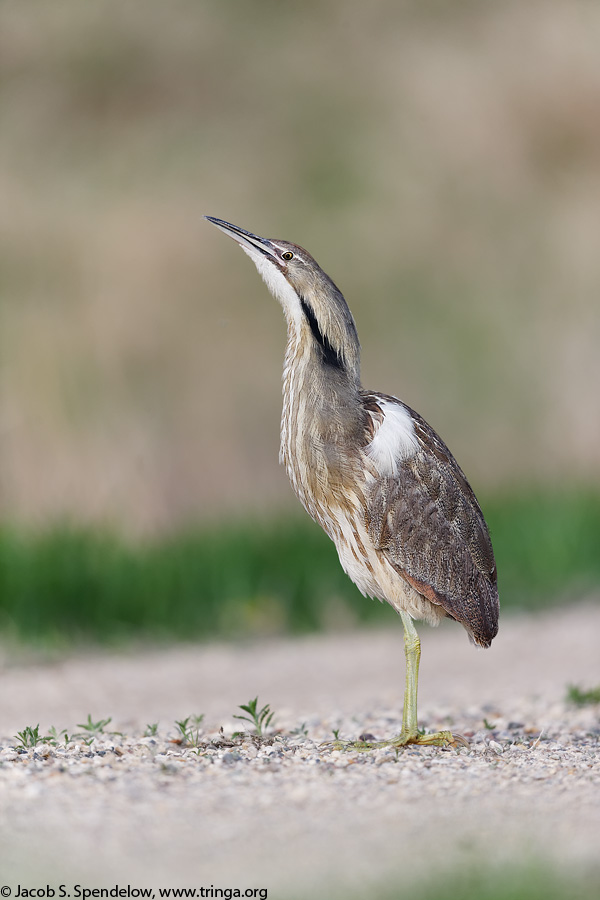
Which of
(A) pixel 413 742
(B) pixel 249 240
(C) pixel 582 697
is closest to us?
(A) pixel 413 742

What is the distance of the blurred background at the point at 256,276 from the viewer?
35.1ft

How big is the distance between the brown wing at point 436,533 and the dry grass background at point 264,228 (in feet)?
19.6

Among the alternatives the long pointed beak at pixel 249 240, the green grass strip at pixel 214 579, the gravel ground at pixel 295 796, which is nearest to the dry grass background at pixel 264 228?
the green grass strip at pixel 214 579

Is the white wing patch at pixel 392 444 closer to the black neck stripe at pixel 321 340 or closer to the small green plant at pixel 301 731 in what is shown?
the black neck stripe at pixel 321 340

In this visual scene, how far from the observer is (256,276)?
669 inches

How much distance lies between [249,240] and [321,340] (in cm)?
54

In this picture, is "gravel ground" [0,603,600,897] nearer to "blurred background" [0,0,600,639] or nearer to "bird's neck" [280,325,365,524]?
"bird's neck" [280,325,365,524]

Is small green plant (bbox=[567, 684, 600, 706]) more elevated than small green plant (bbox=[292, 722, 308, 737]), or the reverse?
small green plant (bbox=[567, 684, 600, 706])

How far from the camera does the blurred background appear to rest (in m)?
10.7

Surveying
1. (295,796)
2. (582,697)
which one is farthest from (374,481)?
(582,697)

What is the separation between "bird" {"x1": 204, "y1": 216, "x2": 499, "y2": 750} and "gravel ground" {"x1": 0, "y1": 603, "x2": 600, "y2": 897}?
22.9 inches

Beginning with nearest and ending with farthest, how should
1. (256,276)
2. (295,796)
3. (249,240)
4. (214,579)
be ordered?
(295,796), (249,240), (214,579), (256,276)

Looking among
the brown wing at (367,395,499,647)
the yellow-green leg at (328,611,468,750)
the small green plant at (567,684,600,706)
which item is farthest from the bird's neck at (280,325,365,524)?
the small green plant at (567,684,600,706)

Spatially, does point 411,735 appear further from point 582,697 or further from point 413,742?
point 582,697
